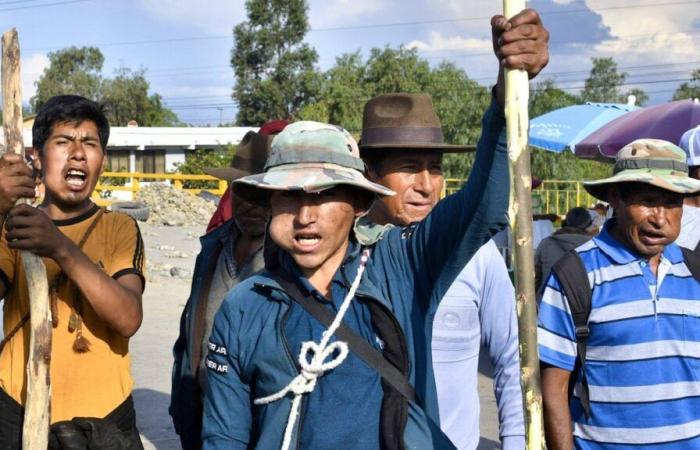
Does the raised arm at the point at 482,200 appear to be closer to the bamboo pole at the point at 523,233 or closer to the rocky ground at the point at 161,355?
the bamboo pole at the point at 523,233

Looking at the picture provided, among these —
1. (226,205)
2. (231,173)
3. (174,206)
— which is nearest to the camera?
(231,173)

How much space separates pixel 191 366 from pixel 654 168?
1837mm

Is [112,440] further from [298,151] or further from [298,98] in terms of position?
[298,98]

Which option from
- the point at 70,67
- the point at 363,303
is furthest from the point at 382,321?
the point at 70,67

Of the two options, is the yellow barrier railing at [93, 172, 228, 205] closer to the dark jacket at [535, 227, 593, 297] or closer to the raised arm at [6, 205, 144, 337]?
the dark jacket at [535, 227, 593, 297]

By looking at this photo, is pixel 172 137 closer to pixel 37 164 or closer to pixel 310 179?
pixel 37 164

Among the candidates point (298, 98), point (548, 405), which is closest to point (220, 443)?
point (548, 405)

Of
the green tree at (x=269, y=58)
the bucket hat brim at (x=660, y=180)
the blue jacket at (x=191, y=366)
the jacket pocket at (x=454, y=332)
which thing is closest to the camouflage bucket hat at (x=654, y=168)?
the bucket hat brim at (x=660, y=180)

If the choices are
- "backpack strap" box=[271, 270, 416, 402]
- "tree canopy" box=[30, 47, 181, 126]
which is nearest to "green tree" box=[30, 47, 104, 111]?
"tree canopy" box=[30, 47, 181, 126]

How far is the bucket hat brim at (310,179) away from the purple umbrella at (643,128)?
6.98m

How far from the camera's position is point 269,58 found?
66688mm

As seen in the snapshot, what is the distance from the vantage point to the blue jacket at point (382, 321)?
219cm

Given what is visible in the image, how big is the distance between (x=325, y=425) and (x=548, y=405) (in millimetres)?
1278

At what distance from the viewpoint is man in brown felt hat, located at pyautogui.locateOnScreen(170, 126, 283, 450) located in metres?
3.54
